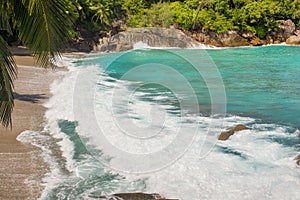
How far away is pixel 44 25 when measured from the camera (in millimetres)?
4418

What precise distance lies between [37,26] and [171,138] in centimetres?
559

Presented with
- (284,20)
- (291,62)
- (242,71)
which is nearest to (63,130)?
(242,71)

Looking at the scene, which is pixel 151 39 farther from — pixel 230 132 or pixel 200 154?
pixel 200 154

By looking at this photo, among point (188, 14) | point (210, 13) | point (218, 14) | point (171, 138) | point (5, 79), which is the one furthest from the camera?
point (218, 14)

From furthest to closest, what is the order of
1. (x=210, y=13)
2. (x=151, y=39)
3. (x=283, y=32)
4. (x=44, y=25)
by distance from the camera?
(x=283, y=32) → (x=210, y=13) → (x=151, y=39) → (x=44, y=25)

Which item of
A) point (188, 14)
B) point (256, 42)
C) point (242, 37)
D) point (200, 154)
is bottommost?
point (200, 154)

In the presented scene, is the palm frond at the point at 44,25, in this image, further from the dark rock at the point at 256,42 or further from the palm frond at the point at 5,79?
the dark rock at the point at 256,42

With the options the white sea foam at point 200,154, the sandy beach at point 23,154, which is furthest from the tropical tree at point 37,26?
the white sea foam at point 200,154

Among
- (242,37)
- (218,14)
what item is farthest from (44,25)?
(242,37)

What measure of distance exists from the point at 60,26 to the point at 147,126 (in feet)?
20.4

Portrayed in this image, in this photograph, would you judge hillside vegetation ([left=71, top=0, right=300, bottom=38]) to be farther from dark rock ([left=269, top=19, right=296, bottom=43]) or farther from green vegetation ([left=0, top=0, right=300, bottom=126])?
dark rock ([left=269, top=19, right=296, bottom=43])

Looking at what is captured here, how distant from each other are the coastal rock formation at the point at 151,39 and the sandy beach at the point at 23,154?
20767 mm

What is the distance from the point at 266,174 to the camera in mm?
7215

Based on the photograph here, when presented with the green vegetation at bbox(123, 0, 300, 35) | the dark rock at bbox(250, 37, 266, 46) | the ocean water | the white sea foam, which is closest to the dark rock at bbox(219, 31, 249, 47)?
the green vegetation at bbox(123, 0, 300, 35)
